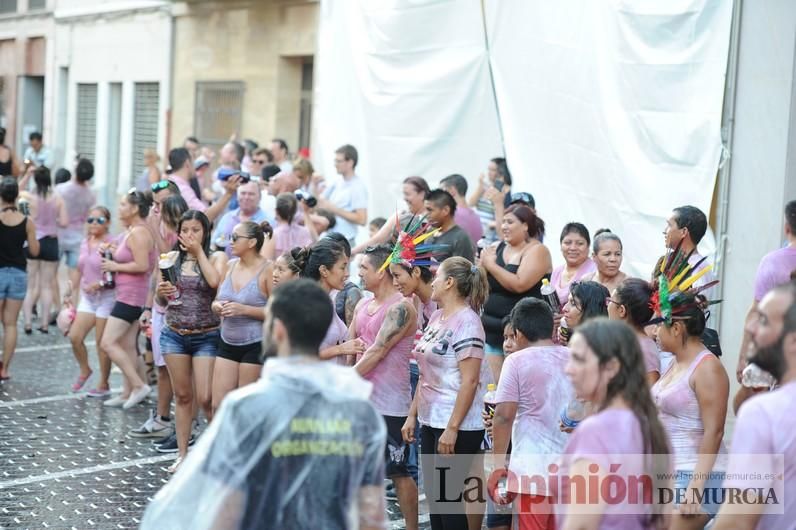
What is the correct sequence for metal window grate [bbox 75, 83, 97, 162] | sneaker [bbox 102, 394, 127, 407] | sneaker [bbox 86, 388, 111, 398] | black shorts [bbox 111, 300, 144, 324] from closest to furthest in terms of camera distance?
black shorts [bbox 111, 300, 144, 324] < sneaker [bbox 102, 394, 127, 407] < sneaker [bbox 86, 388, 111, 398] < metal window grate [bbox 75, 83, 97, 162]

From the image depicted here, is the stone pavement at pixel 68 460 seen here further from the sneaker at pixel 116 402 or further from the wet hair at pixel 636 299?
the wet hair at pixel 636 299

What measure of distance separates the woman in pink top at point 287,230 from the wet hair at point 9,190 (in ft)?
9.36

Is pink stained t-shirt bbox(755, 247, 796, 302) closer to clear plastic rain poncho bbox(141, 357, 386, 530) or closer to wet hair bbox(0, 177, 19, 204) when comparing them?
clear plastic rain poncho bbox(141, 357, 386, 530)

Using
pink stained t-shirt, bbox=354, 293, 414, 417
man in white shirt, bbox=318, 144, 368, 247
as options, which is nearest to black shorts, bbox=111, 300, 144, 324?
man in white shirt, bbox=318, 144, 368, 247

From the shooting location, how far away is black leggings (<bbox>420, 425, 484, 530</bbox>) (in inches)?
266

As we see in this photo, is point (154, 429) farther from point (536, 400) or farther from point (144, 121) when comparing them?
point (144, 121)

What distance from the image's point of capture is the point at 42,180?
14.7 meters

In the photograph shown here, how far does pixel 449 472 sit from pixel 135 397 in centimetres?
490

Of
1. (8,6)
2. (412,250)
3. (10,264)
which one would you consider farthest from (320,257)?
(8,6)

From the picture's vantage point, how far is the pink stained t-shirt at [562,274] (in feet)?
27.5

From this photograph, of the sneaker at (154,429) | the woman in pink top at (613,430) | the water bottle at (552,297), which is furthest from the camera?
the sneaker at (154,429)

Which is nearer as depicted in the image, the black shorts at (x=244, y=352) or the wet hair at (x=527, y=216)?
the black shorts at (x=244, y=352)

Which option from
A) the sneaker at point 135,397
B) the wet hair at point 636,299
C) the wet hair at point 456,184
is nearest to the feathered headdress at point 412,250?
the wet hair at point 636,299

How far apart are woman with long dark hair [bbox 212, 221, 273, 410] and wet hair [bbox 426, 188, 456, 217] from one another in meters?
1.62
